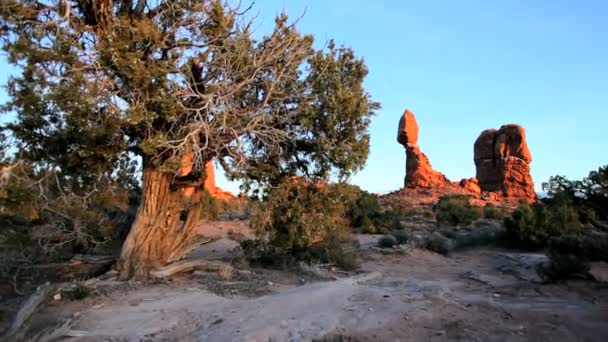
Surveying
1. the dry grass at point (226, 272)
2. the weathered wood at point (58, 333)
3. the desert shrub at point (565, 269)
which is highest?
the desert shrub at point (565, 269)

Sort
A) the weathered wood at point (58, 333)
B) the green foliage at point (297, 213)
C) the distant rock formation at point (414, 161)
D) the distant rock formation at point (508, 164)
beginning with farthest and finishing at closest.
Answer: the distant rock formation at point (414, 161)
the distant rock formation at point (508, 164)
the green foliage at point (297, 213)
the weathered wood at point (58, 333)

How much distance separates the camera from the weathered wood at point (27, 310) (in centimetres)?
661

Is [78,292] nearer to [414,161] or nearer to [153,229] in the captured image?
[153,229]

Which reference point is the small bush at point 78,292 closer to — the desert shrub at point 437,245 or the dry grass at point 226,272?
the dry grass at point 226,272

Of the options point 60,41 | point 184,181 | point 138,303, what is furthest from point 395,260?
point 60,41

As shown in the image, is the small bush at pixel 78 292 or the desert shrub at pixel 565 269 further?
the desert shrub at pixel 565 269

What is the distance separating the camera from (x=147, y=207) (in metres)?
9.74

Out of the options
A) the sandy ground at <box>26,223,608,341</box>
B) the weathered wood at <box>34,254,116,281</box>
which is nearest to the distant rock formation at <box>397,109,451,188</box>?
the sandy ground at <box>26,223,608,341</box>

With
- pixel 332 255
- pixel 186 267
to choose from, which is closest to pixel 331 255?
pixel 332 255

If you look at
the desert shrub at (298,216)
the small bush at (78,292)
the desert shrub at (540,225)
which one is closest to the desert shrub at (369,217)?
the desert shrub at (540,225)

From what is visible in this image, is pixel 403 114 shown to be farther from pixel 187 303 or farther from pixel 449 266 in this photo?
pixel 187 303

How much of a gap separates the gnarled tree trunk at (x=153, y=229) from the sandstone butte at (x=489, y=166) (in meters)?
35.7

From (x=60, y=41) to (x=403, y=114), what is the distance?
4128 cm

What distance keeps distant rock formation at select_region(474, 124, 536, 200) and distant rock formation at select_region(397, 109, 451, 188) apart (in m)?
4.21
